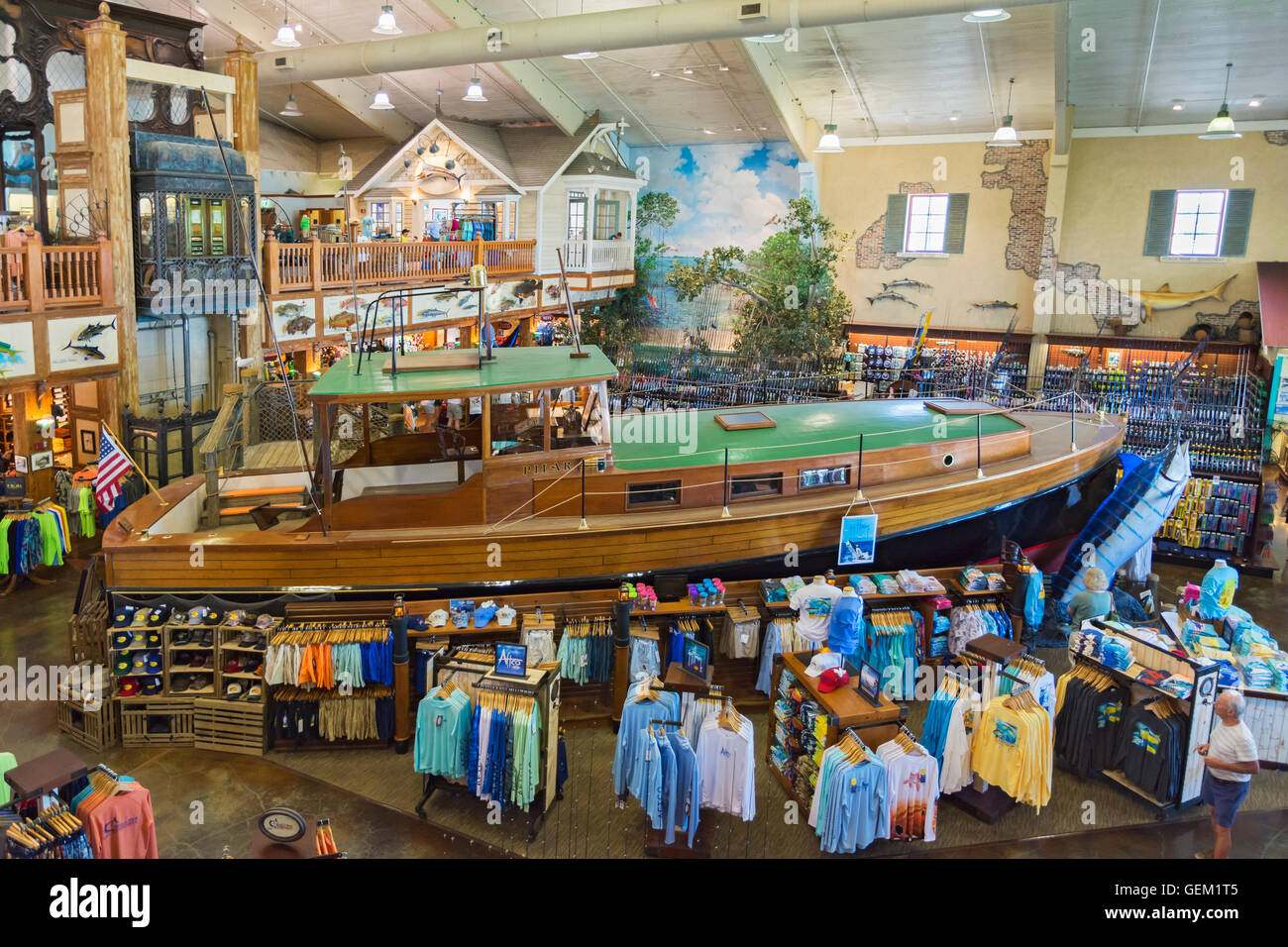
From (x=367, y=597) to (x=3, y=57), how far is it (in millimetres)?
10451

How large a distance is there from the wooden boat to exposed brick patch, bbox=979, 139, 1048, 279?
11207 millimetres

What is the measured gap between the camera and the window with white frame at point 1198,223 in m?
17.4

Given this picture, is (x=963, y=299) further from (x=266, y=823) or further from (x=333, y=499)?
(x=266, y=823)

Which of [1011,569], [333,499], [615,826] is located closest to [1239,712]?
[1011,569]

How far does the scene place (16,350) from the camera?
9.78m

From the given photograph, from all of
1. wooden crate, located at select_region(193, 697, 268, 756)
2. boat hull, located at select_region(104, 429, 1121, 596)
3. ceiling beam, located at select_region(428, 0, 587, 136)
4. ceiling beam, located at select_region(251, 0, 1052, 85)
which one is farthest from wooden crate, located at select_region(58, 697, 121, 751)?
ceiling beam, located at select_region(428, 0, 587, 136)

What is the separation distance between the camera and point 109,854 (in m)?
4.27

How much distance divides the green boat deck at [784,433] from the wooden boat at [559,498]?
0.04 metres

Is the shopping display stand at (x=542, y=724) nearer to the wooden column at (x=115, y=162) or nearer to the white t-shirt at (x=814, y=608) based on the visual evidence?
the white t-shirt at (x=814, y=608)

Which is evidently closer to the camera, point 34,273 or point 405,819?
point 405,819

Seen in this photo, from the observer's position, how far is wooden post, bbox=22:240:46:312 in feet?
32.1

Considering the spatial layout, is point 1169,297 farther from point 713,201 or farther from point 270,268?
point 270,268

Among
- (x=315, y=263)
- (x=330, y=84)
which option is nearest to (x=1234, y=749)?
(x=315, y=263)

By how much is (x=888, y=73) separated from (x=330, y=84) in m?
10.9
